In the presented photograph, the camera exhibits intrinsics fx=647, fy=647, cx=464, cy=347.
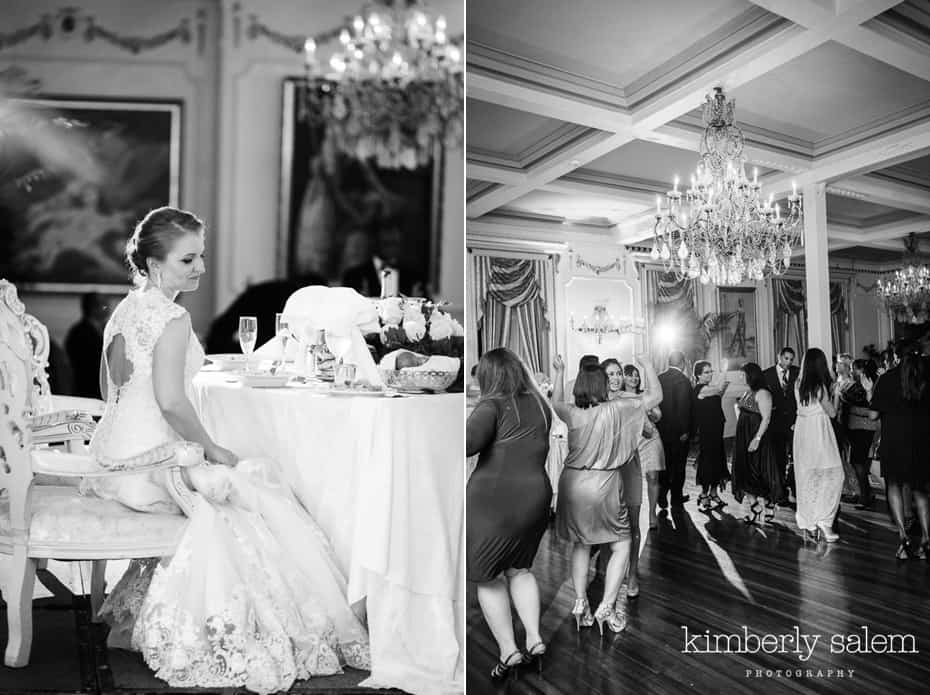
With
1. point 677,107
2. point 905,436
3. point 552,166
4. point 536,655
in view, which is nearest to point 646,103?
point 677,107

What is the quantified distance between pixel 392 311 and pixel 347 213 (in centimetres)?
52

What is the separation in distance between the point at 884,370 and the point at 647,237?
2.24 feet

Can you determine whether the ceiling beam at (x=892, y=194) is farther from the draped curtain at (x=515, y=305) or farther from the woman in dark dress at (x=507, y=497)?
the woman in dark dress at (x=507, y=497)

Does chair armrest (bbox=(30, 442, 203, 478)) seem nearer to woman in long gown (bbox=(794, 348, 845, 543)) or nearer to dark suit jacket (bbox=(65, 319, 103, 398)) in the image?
dark suit jacket (bbox=(65, 319, 103, 398))

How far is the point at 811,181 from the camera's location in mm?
1700

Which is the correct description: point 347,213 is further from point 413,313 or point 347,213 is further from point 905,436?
point 905,436

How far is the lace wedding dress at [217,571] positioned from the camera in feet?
5.94

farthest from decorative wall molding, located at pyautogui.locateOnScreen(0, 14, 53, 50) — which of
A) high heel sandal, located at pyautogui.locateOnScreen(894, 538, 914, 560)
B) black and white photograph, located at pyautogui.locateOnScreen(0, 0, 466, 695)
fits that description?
high heel sandal, located at pyautogui.locateOnScreen(894, 538, 914, 560)

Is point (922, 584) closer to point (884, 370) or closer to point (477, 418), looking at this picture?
point (884, 370)

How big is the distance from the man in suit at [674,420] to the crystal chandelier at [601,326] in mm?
130

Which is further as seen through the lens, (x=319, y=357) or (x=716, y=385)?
(x=319, y=357)

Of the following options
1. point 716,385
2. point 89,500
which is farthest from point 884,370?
point 89,500

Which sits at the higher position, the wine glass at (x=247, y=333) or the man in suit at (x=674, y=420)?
the wine glass at (x=247, y=333)

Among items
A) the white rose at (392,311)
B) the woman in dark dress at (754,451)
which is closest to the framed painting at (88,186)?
the white rose at (392,311)
